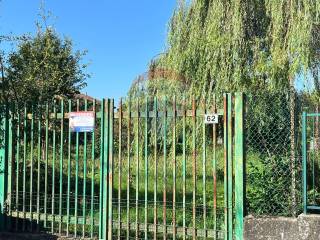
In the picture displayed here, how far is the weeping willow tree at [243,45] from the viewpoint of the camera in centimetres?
1023

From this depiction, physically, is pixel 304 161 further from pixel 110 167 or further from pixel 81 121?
pixel 81 121

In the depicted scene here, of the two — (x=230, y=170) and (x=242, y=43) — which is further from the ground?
(x=242, y=43)

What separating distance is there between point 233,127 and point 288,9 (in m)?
5.07

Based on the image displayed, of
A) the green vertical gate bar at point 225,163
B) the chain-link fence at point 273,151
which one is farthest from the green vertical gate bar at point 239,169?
the chain-link fence at point 273,151

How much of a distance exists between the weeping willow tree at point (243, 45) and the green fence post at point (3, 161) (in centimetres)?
496

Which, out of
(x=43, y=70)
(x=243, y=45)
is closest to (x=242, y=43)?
(x=243, y=45)

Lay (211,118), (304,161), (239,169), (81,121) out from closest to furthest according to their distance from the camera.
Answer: (304,161), (239,169), (211,118), (81,121)

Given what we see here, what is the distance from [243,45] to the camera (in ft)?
37.9

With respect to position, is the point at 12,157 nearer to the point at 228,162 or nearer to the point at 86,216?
the point at 86,216

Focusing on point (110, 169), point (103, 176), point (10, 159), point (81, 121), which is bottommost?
point (103, 176)

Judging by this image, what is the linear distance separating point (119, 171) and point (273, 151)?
7.40 ft

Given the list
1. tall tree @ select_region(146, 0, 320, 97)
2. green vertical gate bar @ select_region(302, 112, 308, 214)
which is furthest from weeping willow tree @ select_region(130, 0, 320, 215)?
green vertical gate bar @ select_region(302, 112, 308, 214)

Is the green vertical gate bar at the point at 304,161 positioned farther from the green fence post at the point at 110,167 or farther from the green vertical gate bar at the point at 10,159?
the green vertical gate bar at the point at 10,159

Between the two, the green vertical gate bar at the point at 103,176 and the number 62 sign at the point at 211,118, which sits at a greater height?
the number 62 sign at the point at 211,118
